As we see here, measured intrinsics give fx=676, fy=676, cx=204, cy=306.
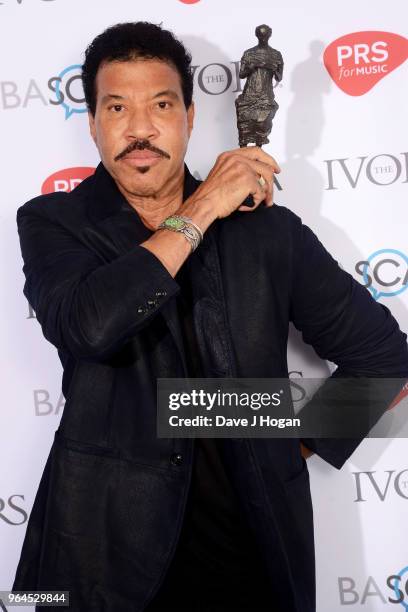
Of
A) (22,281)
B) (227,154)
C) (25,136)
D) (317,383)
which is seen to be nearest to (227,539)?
(317,383)

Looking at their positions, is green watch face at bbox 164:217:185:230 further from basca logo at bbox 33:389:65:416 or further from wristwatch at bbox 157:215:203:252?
basca logo at bbox 33:389:65:416

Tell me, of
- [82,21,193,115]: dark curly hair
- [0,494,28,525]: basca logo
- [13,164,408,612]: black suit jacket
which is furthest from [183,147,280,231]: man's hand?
[0,494,28,525]: basca logo

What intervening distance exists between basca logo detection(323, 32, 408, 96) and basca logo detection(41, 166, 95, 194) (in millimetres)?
741

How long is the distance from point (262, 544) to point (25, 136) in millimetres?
1284

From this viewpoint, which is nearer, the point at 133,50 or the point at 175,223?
the point at 175,223

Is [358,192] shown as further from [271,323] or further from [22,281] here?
[22,281]

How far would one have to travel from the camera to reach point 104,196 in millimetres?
1494

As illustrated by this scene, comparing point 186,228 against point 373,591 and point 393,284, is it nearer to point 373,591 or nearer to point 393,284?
point 393,284

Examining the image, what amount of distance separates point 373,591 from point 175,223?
1306 millimetres

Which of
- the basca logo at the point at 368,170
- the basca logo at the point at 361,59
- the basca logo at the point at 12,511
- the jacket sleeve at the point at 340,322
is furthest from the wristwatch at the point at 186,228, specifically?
the basca logo at the point at 12,511

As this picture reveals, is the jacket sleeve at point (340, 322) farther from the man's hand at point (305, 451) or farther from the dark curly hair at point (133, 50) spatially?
the dark curly hair at point (133, 50)

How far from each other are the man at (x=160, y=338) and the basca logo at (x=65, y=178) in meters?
0.35

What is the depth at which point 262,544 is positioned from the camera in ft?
4.50
